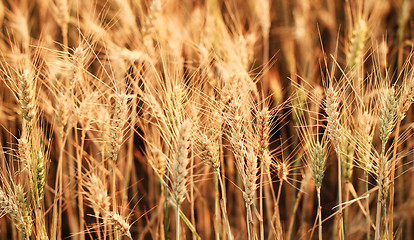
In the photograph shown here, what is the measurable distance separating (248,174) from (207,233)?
111cm

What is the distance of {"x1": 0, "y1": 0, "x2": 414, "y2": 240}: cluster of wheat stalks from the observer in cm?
121

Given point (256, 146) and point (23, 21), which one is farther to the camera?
point (23, 21)

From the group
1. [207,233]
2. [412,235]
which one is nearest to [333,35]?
[412,235]

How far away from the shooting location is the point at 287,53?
9.21 feet

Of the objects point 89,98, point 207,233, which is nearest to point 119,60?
point 89,98

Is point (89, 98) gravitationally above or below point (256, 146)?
above

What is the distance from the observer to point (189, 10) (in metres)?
2.89

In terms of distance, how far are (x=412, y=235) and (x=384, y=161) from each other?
1561mm

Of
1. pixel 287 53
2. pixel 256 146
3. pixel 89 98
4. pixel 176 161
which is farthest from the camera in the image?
pixel 287 53

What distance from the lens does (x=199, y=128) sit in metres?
1.53

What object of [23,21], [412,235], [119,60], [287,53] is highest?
[23,21]

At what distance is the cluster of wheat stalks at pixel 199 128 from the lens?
121cm

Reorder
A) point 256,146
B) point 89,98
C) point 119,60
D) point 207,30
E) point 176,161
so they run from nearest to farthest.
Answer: point 176,161 < point 256,146 < point 89,98 < point 119,60 < point 207,30

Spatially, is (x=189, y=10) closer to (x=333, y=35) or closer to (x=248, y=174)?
(x=333, y=35)
